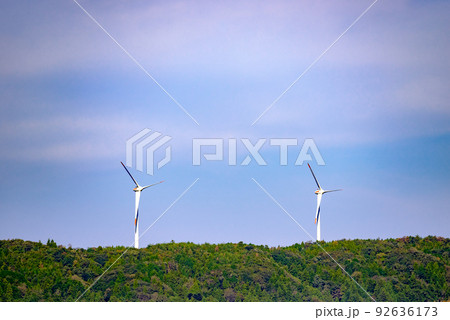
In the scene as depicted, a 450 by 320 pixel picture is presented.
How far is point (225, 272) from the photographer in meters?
89.8

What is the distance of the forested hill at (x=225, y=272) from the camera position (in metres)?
84.1

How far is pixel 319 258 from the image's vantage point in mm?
98438

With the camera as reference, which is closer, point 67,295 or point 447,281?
point 67,295

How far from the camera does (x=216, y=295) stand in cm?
8575

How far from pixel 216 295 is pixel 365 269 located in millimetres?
19247

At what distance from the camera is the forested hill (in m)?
84.1
